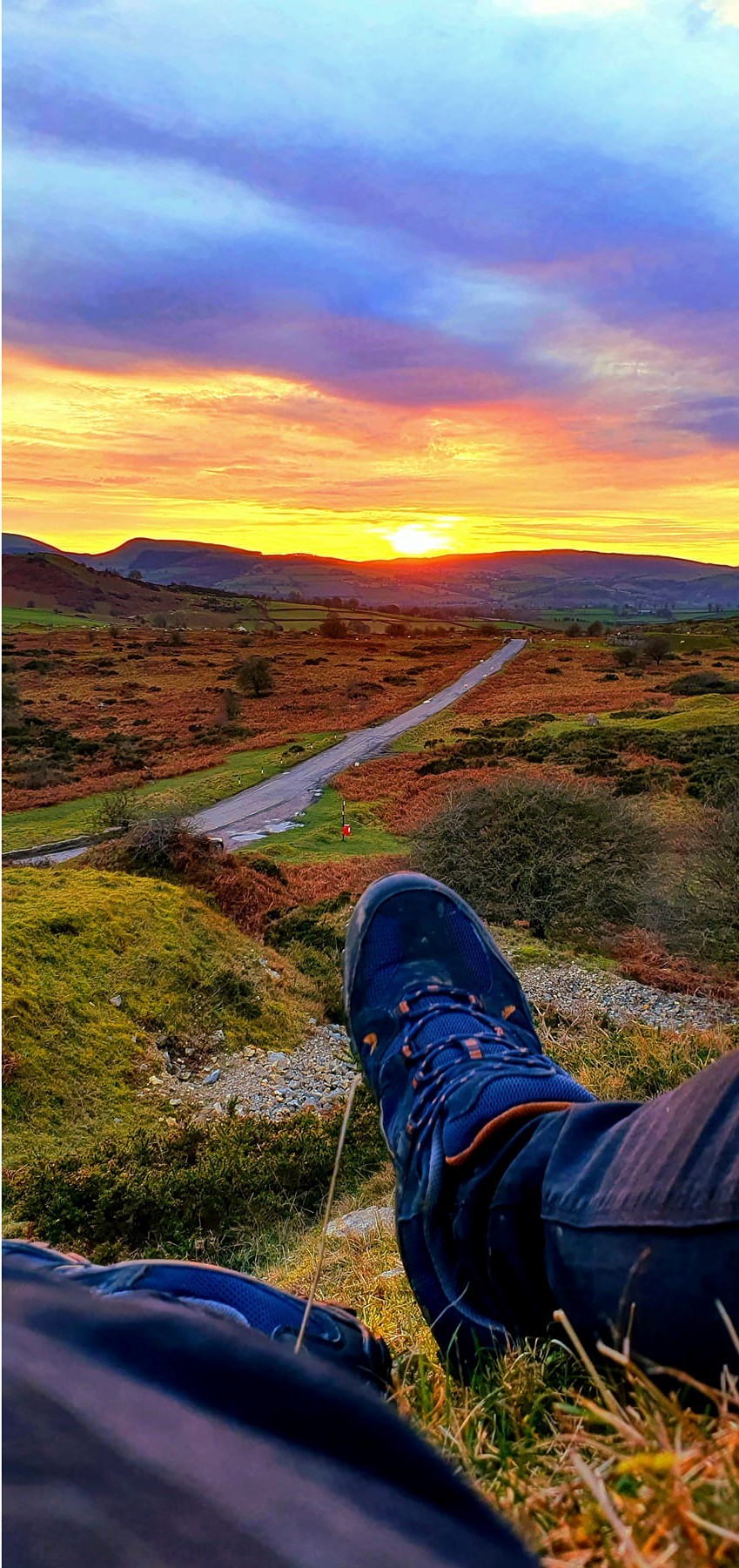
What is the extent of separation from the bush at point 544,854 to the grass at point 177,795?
4.65 metres

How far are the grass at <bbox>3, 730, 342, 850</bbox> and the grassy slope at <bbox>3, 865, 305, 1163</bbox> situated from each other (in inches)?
155

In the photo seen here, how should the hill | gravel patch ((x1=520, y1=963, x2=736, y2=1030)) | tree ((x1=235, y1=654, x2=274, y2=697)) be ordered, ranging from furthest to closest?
the hill, tree ((x1=235, y1=654, x2=274, y2=697)), gravel patch ((x1=520, y1=963, x2=736, y2=1030))

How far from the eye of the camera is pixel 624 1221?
106 centimetres

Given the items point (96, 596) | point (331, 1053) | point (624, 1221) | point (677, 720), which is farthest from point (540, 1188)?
point (96, 596)

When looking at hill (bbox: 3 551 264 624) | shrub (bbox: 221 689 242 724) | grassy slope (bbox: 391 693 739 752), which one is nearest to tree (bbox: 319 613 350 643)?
hill (bbox: 3 551 264 624)

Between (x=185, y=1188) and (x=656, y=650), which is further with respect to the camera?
(x=656, y=650)

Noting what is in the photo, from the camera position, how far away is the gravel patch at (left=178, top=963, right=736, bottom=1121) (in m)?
6.85

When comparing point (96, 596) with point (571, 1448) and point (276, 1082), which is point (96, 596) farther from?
point (571, 1448)

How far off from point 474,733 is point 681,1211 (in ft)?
89.2

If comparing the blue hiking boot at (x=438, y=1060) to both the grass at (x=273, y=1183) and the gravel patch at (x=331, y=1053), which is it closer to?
the grass at (x=273, y=1183)

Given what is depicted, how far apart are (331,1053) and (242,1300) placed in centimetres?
716

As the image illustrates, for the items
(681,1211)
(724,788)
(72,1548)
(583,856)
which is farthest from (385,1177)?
(724,788)

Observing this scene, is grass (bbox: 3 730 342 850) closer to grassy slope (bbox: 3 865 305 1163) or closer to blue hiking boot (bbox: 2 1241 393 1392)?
grassy slope (bbox: 3 865 305 1163)

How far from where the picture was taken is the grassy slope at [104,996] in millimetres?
6262
